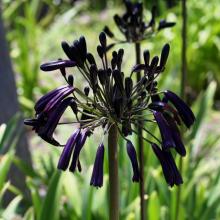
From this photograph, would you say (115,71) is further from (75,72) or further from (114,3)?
(114,3)

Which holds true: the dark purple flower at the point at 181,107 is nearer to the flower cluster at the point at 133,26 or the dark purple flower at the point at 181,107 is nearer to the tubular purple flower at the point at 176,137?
the tubular purple flower at the point at 176,137

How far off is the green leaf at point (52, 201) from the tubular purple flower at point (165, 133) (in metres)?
1.16

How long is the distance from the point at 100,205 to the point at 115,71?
4.84ft

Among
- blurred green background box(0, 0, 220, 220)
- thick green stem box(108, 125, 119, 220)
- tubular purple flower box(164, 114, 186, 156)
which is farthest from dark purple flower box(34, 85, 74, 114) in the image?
blurred green background box(0, 0, 220, 220)

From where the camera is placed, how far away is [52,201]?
92.7 inches

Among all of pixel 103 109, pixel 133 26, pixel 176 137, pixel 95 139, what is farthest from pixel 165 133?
pixel 95 139

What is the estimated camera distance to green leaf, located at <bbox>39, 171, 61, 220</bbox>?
2336 millimetres

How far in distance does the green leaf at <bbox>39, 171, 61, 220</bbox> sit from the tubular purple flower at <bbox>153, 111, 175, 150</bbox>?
1158 millimetres

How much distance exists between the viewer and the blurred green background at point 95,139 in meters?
2.58

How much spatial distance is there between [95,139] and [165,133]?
3330 millimetres

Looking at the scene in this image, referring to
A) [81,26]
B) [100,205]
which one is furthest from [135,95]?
[81,26]

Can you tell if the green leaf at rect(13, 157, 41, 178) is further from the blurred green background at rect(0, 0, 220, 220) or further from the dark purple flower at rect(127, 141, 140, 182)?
the dark purple flower at rect(127, 141, 140, 182)

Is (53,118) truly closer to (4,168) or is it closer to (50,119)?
(50,119)

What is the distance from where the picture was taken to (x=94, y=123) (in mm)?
1389
